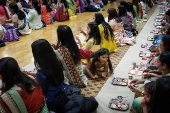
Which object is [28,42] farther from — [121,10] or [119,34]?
[121,10]

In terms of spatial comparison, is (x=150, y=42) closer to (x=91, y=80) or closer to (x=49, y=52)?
(x=91, y=80)

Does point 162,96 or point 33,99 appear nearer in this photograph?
point 162,96

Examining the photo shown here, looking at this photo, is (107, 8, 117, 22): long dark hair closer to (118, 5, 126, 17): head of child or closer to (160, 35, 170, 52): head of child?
(118, 5, 126, 17): head of child

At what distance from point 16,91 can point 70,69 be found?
1344 millimetres

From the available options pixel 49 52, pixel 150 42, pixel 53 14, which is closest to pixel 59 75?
pixel 49 52

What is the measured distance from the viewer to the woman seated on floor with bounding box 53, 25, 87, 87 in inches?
114

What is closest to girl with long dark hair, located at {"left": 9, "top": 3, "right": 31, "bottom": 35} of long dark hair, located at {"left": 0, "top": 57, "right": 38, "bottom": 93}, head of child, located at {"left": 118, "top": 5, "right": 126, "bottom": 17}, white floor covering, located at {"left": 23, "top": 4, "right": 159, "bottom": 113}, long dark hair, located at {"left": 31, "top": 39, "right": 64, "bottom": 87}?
white floor covering, located at {"left": 23, "top": 4, "right": 159, "bottom": 113}

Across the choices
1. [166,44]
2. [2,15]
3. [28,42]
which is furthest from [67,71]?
[2,15]

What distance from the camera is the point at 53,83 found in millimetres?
2391

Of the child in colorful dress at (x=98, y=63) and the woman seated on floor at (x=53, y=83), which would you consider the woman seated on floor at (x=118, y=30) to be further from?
the woman seated on floor at (x=53, y=83)

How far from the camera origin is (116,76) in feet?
11.3

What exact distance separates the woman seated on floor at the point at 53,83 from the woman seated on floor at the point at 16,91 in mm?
436

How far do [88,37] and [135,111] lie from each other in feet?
6.38

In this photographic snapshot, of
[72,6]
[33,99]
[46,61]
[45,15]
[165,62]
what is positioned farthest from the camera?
[72,6]
